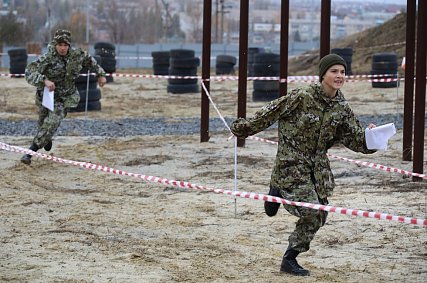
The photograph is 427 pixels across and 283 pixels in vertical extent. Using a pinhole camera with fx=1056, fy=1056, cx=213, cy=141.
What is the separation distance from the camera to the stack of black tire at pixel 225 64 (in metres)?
36.9

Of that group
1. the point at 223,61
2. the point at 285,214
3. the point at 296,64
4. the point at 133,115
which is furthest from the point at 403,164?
the point at 296,64

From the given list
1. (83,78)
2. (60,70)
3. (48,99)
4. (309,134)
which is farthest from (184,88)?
(309,134)

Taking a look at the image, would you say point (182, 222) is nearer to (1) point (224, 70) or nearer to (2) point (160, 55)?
(2) point (160, 55)

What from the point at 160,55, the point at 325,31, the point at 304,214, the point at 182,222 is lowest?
the point at 182,222

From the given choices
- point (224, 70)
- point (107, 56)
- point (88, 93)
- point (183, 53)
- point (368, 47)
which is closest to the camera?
point (88, 93)

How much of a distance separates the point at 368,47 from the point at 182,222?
112 feet

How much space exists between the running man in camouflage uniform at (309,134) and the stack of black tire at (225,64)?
28933mm

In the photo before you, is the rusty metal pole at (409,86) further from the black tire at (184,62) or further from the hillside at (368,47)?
the hillside at (368,47)

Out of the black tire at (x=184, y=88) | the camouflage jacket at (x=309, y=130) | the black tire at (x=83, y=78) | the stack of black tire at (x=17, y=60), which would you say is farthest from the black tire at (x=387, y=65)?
the camouflage jacket at (x=309, y=130)

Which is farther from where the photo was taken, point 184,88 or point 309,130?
point 184,88

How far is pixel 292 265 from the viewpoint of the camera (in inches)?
319

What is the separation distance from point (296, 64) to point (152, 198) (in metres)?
33.7

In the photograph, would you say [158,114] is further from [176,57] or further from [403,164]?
[403,164]

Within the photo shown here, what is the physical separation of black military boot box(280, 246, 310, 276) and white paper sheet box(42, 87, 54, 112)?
21.8ft
